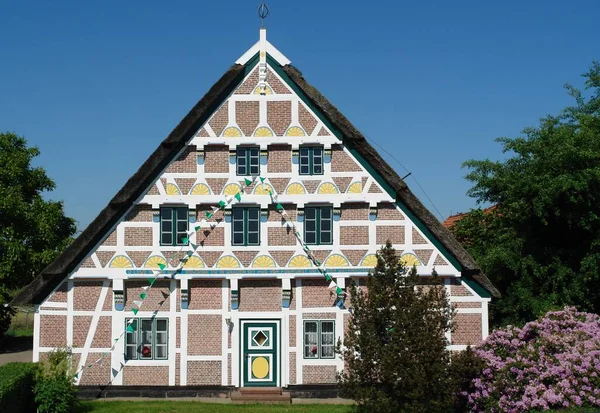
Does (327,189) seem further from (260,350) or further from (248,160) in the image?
(260,350)

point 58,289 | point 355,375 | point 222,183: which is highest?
point 222,183

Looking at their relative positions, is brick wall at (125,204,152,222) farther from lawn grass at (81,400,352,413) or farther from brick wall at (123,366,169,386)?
lawn grass at (81,400,352,413)

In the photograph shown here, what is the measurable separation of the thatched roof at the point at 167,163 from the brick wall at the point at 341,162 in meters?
0.34

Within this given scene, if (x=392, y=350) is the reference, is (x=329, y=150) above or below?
above

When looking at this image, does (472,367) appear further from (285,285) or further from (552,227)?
(552,227)

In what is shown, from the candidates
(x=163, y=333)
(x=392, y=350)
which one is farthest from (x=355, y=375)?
(x=163, y=333)

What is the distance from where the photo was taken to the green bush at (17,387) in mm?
14750

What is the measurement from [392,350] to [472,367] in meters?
2.04

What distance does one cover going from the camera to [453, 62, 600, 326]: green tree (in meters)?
20.6

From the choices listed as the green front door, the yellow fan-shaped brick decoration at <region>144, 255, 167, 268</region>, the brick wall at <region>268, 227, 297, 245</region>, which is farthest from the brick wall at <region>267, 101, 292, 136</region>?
the green front door

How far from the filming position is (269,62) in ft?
64.6

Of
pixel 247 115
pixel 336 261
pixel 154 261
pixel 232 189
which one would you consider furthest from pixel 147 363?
pixel 247 115

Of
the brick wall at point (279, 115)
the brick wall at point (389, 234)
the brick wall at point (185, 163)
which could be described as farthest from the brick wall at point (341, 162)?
the brick wall at point (185, 163)

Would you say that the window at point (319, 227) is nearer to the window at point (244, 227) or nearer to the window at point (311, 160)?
the window at point (311, 160)
